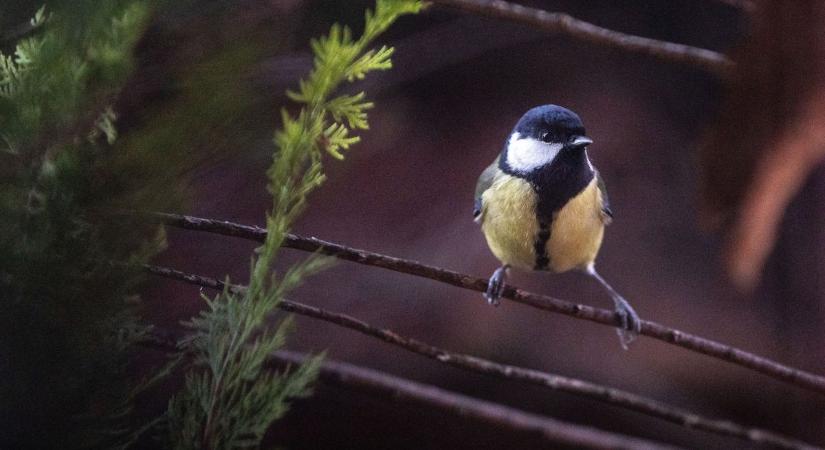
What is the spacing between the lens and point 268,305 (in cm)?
58

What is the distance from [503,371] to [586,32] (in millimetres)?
497

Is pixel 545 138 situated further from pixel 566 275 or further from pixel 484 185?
pixel 566 275

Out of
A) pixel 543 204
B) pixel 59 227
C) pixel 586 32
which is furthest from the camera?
pixel 586 32

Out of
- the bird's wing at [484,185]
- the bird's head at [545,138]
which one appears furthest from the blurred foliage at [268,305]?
the bird's wing at [484,185]

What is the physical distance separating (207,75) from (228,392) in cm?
25

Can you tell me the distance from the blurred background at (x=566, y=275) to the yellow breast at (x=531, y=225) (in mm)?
402

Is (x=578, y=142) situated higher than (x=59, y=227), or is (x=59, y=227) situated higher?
(x=578, y=142)

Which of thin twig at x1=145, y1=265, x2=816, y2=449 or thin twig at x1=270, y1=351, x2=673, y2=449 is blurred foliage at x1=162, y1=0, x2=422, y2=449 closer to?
thin twig at x1=145, y1=265, x2=816, y2=449

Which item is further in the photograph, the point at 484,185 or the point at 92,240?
the point at 484,185

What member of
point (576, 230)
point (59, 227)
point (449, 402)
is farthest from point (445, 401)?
point (59, 227)

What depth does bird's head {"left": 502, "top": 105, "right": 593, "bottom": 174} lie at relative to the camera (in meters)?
0.89

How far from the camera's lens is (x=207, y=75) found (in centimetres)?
59

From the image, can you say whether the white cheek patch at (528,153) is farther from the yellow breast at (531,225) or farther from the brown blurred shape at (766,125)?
the brown blurred shape at (766,125)

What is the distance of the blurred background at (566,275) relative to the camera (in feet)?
4.99
